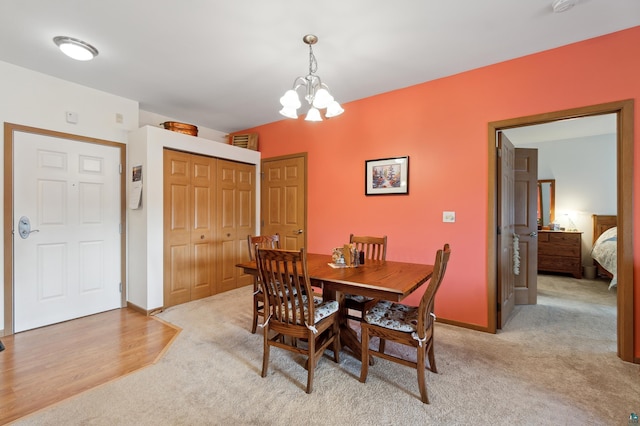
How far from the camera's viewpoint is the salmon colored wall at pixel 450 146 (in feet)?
7.27

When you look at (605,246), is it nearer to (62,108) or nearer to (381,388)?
(381,388)

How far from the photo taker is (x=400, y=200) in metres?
3.16

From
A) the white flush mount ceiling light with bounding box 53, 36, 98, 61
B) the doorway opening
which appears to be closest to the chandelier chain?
the white flush mount ceiling light with bounding box 53, 36, 98, 61

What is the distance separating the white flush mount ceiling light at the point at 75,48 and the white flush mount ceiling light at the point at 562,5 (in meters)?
3.53

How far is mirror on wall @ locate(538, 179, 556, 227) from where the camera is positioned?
5418 mm

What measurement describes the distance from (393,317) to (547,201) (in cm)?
553

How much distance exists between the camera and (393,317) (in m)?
1.84

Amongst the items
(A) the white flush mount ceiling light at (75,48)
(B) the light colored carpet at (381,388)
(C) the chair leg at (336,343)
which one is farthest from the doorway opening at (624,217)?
(A) the white flush mount ceiling light at (75,48)

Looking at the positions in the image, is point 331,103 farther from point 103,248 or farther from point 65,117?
point 103,248

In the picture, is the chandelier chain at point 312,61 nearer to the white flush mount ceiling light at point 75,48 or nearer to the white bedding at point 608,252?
the white flush mount ceiling light at point 75,48

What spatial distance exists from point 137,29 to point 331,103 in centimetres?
162

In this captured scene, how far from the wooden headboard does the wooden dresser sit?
1.36ft

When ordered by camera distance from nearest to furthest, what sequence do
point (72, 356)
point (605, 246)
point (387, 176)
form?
point (72, 356)
point (387, 176)
point (605, 246)

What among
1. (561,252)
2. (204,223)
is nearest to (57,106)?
(204,223)
